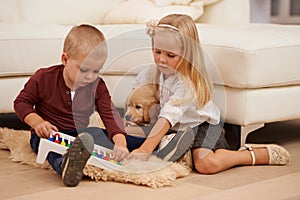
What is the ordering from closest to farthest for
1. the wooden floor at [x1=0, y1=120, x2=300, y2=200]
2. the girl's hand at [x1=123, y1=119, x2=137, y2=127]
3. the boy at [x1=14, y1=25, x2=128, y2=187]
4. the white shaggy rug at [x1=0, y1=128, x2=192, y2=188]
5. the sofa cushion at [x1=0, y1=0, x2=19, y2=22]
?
the wooden floor at [x1=0, y1=120, x2=300, y2=200], the white shaggy rug at [x1=0, y1=128, x2=192, y2=188], the boy at [x1=14, y1=25, x2=128, y2=187], the girl's hand at [x1=123, y1=119, x2=137, y2=127], the sofa cushion at [x1=0, y1=0, x2=19, y2=22]

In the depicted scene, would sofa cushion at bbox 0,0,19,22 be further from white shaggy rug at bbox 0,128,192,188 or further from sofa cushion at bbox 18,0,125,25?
white shaggy rug at bbox 0,128,192,188

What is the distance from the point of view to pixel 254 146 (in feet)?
6.48

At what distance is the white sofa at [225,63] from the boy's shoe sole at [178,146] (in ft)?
0.74

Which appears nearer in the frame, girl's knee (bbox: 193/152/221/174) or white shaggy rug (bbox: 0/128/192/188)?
white shaggy rug (bbox: 0/128/192/188)

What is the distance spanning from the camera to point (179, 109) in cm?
181

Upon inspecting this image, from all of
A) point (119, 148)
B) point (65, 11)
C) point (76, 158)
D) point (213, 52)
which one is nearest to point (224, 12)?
A: point (65, 11)

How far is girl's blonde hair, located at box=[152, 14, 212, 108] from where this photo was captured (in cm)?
185

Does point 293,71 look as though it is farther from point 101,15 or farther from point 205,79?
point 101,15

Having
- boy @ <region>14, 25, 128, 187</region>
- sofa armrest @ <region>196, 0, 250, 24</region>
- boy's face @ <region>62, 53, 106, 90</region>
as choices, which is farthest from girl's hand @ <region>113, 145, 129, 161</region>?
sofa armrest @ <region>196, 0, 250, 24</region>

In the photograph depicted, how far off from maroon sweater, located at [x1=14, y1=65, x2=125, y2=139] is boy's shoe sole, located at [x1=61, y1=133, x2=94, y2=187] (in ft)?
0.75

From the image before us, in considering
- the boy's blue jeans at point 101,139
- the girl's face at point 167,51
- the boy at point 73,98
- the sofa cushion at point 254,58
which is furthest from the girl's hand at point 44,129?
the sofa cushion at point 254,58

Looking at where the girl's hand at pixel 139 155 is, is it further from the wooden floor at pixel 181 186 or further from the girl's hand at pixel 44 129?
the girl's hand at pixel 44 129

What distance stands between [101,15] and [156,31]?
114 centimetres

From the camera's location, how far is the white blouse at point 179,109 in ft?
5.93
